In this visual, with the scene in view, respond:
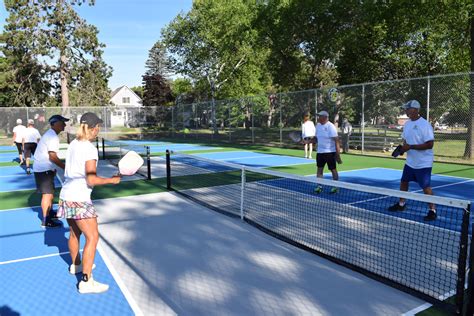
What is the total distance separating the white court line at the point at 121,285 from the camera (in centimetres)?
397

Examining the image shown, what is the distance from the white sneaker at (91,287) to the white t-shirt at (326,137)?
6.21 metres

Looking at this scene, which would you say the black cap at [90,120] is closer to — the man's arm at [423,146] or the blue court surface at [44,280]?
the blue court surface at [44,280]

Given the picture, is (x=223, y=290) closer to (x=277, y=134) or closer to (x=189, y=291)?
(x=189, y=291)

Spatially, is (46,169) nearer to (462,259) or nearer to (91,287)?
(91,287)

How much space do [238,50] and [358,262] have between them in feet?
113

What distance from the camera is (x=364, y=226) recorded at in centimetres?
657

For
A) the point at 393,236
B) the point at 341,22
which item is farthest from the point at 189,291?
the point at 341,22

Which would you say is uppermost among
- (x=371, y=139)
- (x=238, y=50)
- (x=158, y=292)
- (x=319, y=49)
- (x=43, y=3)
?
(x=43, y=3)

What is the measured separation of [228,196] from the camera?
30.9 ft

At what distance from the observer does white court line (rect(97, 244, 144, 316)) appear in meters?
3.97

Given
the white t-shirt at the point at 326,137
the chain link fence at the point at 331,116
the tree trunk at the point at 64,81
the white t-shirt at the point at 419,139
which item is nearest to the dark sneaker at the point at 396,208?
the white t-shirt at the point at 419,139

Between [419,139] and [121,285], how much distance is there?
551 centimetres

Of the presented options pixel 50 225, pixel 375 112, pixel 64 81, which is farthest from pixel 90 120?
pixel 64 81

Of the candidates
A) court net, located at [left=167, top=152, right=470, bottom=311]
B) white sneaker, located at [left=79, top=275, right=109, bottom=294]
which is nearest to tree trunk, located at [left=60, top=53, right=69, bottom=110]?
court net, located at [left=167, top=152, right=470, bottom=311]
